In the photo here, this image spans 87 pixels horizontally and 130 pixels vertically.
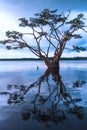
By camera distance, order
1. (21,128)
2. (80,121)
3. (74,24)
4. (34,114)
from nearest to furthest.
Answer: (21,128) → (80,121) → (34,114) → (74,24)

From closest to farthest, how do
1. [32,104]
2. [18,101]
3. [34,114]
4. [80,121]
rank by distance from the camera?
[80,121] → [34,114] → [32,104] → [18,101]

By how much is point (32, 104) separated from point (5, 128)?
14.6ft

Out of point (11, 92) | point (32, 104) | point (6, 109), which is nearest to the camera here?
point (6, 109)

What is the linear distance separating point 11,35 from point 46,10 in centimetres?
602

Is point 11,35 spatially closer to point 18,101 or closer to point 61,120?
point 18,101

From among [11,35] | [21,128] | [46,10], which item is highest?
[46,10]

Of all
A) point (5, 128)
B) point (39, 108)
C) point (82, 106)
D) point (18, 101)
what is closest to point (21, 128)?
point (5, 128)

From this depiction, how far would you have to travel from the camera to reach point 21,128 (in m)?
8.62

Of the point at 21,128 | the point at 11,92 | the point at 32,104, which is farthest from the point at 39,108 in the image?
the point at 11,92

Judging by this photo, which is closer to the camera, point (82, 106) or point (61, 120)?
point (61, 120)

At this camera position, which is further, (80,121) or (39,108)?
(39,108)

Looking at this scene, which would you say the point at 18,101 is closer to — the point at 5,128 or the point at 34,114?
the point at 34,114

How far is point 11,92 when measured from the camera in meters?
17.7

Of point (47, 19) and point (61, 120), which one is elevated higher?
point (47, 19)
